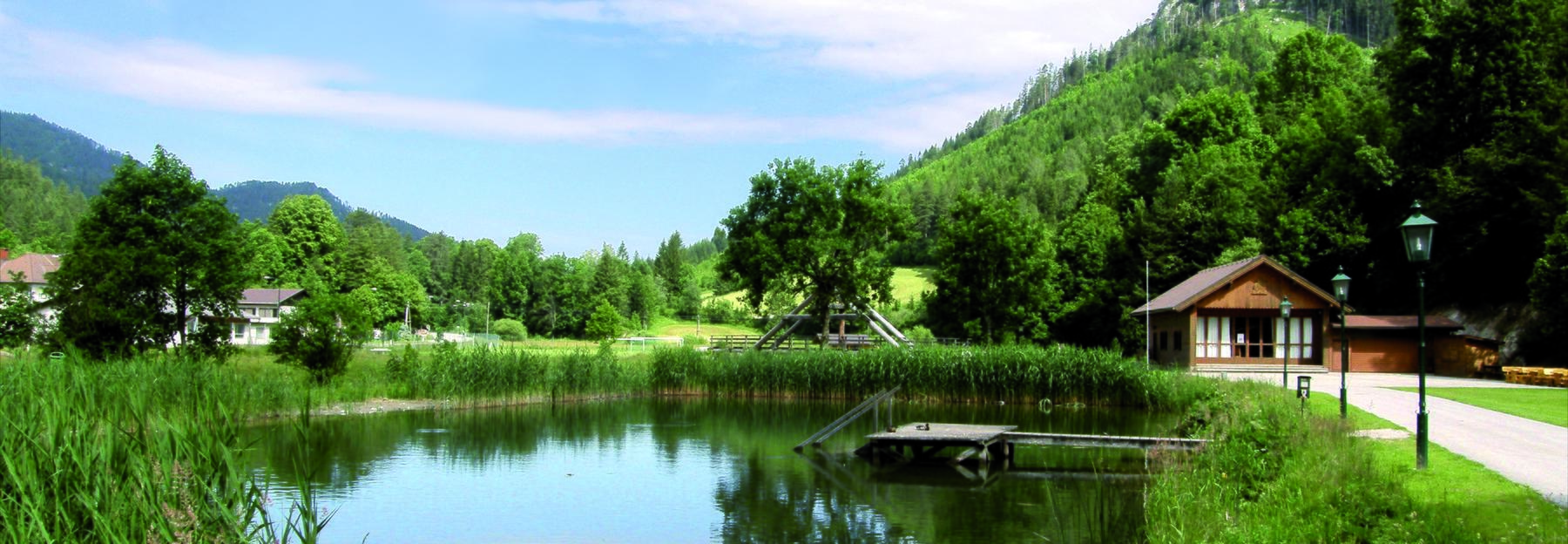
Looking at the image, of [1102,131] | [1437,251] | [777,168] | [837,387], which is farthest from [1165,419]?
[1102,131]

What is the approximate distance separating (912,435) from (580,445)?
7620 mm

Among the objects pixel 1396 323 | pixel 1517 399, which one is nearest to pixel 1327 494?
pixel 1517 399

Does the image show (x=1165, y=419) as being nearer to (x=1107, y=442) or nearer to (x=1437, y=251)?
(x=1107, y=442)

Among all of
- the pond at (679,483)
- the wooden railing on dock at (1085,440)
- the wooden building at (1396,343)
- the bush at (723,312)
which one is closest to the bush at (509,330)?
the bush at (723,312)

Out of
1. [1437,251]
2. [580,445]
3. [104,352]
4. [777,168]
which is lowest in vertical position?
[580,445]

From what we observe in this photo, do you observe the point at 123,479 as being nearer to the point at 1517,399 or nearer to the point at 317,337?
the point at 317,337

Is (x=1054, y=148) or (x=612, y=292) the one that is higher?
(x=1054, y=148)

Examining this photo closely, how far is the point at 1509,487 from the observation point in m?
11.7

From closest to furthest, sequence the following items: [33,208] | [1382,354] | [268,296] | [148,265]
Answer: [148,265] < [1382,354] < [268,296] < [33,208]

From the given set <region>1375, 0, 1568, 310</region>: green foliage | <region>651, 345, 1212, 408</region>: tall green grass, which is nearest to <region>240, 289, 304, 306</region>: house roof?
<region>651, 345, 1212, 408</region>: tall green grass

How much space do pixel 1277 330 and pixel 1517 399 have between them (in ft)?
64.0

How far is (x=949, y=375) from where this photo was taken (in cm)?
3403

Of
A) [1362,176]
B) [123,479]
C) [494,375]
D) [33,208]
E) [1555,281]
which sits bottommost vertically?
[494,375]

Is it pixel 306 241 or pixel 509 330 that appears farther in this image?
pixel 509 330
